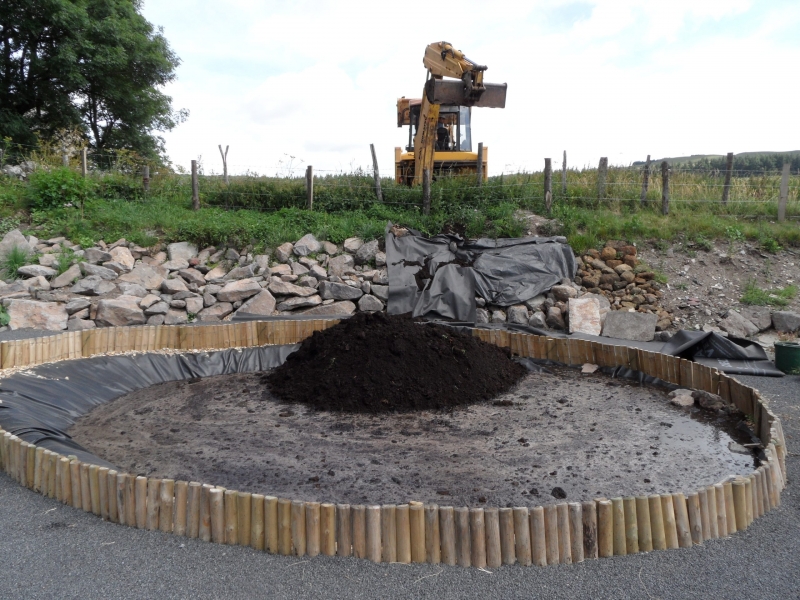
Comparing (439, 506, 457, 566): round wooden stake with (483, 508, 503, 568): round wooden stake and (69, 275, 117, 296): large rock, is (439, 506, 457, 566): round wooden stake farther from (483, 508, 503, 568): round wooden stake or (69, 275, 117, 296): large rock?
(69, 275, 117, 296): large rock

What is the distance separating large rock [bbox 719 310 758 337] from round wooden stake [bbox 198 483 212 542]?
7.58 m

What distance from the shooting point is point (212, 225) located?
1109cm

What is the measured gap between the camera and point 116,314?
8.95 m

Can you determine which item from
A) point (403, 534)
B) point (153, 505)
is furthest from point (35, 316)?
point (403, 534)

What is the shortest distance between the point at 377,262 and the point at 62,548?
748 cm

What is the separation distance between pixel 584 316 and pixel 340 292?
364 cm

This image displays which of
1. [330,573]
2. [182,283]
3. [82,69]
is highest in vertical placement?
[82,69]

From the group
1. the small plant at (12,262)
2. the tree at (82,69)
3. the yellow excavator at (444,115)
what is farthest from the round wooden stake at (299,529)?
the tree at (82,69)

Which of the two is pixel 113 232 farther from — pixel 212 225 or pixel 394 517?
pixel 394 517

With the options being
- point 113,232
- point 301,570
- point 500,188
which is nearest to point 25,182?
point 113,232

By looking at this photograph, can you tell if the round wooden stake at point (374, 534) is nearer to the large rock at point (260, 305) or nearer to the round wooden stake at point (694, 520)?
the round wooden stake at point (694, 520)

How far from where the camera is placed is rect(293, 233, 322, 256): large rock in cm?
1055

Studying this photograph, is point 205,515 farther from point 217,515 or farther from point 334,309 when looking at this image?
point 334,309

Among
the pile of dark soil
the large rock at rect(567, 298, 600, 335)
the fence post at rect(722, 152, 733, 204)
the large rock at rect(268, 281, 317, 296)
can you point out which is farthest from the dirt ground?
the fence post at rect(722, 152, 733, 204)
